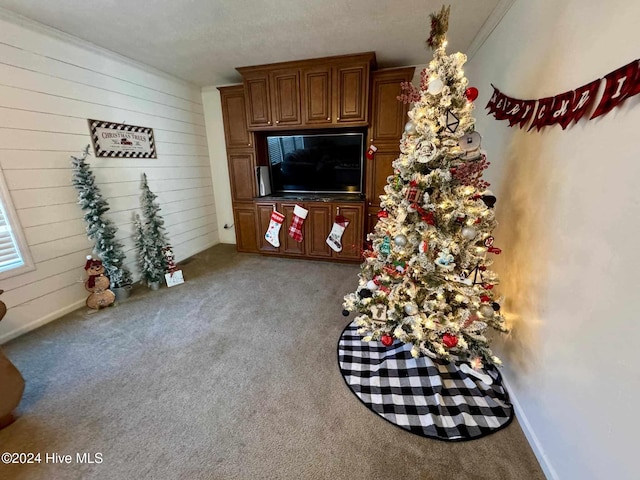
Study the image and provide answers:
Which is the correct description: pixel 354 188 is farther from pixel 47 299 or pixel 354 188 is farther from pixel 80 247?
pixel 47 299

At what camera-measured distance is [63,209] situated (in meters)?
2.29

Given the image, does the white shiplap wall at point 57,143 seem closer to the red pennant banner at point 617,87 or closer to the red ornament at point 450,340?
the red ornament at point 450,340

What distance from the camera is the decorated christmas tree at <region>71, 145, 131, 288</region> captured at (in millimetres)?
2271

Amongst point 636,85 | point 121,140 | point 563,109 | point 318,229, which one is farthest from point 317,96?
point 636,85

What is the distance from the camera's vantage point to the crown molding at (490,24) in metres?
1.88

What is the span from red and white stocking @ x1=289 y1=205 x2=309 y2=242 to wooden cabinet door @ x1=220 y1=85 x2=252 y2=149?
1.13 meters

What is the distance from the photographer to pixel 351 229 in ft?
10.8

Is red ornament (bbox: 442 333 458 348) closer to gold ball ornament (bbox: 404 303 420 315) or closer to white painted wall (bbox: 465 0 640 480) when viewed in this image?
gold ball ornament (bbox: 404 303 420 315)

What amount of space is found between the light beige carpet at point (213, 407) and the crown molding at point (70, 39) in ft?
7.63

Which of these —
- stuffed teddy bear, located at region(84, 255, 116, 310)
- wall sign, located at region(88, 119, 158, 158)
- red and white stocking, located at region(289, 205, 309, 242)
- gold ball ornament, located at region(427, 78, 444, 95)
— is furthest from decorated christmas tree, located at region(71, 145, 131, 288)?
gold ball ornament, located at region(427, 78, 444, 95)

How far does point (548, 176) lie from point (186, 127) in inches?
155

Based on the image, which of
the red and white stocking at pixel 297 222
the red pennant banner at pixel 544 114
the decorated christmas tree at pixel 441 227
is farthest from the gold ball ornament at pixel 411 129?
the red and white stocking at pixel 297 222

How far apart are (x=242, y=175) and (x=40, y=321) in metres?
2.51

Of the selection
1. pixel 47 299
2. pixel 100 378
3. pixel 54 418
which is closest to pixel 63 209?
pixel 47 299
